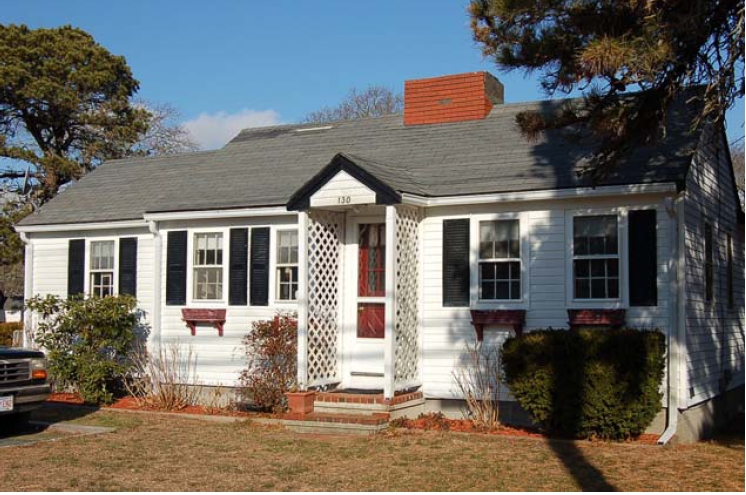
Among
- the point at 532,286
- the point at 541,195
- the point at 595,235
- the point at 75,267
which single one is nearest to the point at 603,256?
the point at 595,235

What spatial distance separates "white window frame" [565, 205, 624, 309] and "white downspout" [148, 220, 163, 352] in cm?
757

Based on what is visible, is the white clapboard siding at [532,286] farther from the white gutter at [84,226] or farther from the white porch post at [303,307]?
the white gutter at [84,226]

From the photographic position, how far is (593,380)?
11.4 m

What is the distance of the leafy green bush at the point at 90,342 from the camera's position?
15422 millimetres

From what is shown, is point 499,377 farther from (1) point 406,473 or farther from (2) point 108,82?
(2) point 108,82

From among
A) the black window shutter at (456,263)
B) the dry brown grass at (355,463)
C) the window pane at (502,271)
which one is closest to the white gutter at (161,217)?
the black window shutter at (456,263)

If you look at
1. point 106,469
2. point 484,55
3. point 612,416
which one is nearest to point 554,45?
point 484,55

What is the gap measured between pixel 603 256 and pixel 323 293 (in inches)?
175

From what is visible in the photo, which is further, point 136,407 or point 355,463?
point 136,407

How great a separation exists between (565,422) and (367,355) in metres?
3.79

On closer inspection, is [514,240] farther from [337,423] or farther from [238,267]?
[238,267]

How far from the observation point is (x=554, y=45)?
10586 mm

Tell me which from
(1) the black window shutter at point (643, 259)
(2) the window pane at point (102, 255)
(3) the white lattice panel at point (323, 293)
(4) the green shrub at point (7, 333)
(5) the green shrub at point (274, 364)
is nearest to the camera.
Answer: (1) the black window shutter at point (643, 259)

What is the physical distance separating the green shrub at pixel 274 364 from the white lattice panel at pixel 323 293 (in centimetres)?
38
